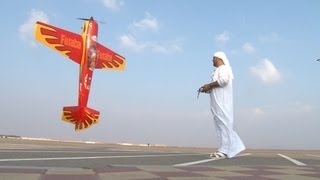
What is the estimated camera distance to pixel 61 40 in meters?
21.6

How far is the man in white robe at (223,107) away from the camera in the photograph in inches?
397

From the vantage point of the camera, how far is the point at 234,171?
21.4 ft

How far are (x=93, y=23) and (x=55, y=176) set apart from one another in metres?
19.2

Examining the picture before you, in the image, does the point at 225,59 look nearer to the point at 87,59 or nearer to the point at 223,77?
the point at 223,77

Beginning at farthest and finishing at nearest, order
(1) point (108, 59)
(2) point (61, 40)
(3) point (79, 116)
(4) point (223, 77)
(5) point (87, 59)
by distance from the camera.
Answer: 1. (1) point (108, 59)
2. (5) point (87, 59)
3. (2) point (61, 40)
4. (3) point (79, 116)
5. (4) point (223, 77)

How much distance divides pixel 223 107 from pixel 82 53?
540 inches

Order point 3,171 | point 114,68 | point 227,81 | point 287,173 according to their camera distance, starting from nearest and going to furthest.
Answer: point 3,171
point 287,173
point 227,81
point 114,68

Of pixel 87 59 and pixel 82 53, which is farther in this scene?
pixel 87 59

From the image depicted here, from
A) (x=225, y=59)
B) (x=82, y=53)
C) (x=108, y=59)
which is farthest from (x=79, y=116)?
(x=225, y=59)

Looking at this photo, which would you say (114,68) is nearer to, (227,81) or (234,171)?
(227,81)

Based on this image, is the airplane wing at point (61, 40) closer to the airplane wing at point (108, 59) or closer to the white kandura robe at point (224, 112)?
the airplane wing at point (108, 59)

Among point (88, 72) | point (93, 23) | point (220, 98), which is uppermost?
point (93, 23)

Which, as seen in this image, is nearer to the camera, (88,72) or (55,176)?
(55,176)

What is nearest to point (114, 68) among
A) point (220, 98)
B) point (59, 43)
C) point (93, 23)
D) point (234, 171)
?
point (93, 23)
